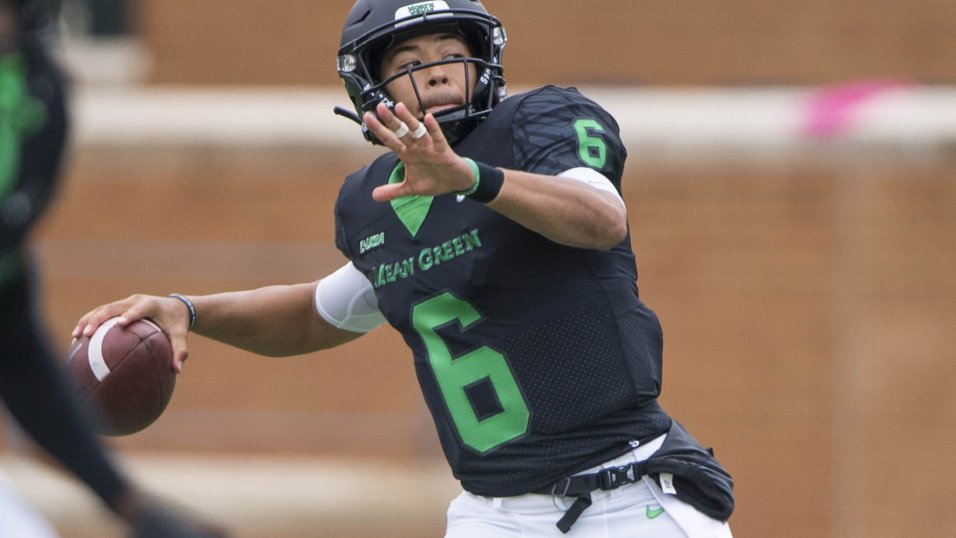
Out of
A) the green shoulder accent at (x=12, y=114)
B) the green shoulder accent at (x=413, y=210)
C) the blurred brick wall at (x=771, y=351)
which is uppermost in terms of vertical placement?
the green shoulder accent at (x=12, y=114)

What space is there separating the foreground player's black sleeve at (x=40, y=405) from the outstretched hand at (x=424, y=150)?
3.11 feet

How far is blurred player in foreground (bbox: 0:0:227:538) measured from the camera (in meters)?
3.04

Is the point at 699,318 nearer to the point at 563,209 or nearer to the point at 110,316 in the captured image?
the point at 110,316

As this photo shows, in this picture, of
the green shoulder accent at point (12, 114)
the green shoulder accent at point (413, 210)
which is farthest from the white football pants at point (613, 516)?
the green shoulder accent at point (12, 114)

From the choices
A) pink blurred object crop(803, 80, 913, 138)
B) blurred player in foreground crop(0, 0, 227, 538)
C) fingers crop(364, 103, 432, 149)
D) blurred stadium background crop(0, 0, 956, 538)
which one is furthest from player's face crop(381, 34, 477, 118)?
pink blurred object crop(803, 80, 913, 138)

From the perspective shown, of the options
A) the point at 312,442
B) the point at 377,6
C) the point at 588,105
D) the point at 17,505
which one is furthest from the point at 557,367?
the point at 312,442

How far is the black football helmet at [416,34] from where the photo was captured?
4.58 m

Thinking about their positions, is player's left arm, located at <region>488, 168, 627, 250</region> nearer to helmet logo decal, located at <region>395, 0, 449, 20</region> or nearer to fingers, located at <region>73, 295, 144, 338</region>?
helmet logo decal, located at <region>395, 0, 449, 20</region>

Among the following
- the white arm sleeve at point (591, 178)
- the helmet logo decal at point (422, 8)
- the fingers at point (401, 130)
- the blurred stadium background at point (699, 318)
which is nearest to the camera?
the fingers at point (401, 130)

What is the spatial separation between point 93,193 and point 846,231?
16.4ft

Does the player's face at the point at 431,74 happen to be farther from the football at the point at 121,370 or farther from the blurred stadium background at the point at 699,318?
the blurred stadium background at the point at 699,318

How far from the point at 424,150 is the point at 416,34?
36.7 inches

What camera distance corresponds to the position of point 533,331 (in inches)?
171

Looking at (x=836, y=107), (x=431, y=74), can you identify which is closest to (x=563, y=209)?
(x=431, y=74)
